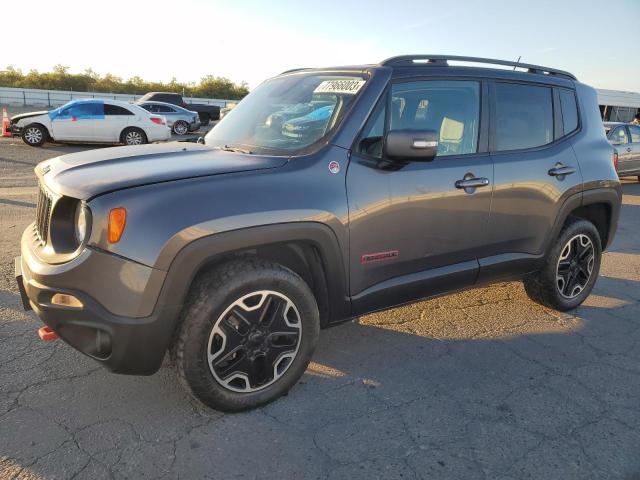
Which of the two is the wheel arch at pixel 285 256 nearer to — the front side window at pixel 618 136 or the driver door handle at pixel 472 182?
the driver door handle at pixel 472 182

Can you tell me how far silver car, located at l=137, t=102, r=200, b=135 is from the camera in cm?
2116

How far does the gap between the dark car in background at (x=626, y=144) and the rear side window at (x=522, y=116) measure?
33.1 feet

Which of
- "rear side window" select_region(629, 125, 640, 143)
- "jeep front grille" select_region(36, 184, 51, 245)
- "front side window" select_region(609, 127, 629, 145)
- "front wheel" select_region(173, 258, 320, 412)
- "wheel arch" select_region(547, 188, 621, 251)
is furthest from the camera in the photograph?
"rear side window" select_region(629, 125, 640, 143)

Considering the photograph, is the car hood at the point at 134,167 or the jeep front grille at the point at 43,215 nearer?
the car hood at the point at 134,167

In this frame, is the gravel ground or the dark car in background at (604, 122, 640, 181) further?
the dark car in background at (604, 122, 640, 181)

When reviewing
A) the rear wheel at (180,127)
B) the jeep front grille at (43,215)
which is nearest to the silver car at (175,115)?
the rear wheel at (180,127)

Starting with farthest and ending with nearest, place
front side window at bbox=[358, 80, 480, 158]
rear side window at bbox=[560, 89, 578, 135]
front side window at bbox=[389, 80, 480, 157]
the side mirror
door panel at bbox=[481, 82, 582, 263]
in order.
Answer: rear side window at bbox=[560, 89, 578, 135] < door panel at bbox=[481, 82, 582, 263] < front side window at bbox=[389, 80, 480, 157] < front side window at bbox=[358, 80, 480, 158] < the side mirror

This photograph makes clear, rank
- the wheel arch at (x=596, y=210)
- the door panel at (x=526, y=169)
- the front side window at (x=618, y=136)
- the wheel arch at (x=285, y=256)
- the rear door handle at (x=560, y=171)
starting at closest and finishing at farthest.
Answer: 1. the wheel arch at (x=285, y=256)
2. the door panel at (x=526, y=169)
3. the rear door handle at (x=560, y=171)
4. the wheel arch at (x=596, y=210)
5. the front side window at (x=618, y=136)

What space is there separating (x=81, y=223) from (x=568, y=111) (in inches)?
145

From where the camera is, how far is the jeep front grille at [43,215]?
257 cm

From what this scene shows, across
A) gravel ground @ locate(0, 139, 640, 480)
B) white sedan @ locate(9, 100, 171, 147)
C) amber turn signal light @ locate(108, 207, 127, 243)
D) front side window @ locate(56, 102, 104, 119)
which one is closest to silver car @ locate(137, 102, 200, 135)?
white sedan @ locate(9, 100, 171, 147)

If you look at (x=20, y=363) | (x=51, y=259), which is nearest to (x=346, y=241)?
(x=51, y=259)

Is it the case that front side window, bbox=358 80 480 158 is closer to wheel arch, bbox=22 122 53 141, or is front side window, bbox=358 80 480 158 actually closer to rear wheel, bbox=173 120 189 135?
wheel arch, bbox=22 122 53 141

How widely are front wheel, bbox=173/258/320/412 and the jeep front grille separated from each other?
0.85 meters
